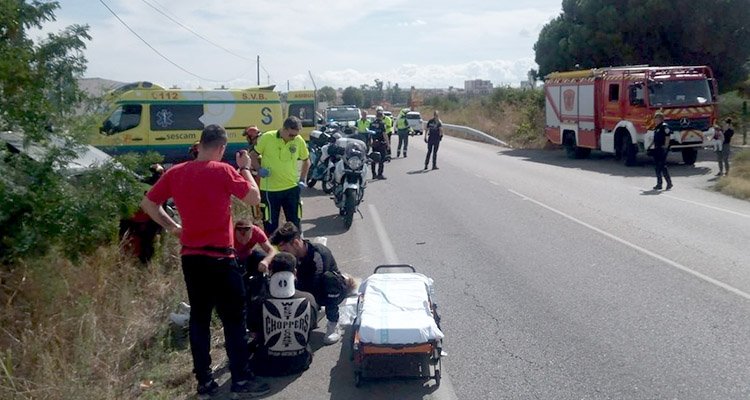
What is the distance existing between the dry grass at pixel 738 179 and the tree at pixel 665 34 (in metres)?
10.7

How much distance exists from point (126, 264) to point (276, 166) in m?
2.48

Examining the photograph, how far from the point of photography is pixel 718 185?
1941 centimetres

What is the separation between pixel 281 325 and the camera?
6418 mm

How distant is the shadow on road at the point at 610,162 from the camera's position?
931 inches

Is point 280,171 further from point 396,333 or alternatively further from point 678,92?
point 678,92

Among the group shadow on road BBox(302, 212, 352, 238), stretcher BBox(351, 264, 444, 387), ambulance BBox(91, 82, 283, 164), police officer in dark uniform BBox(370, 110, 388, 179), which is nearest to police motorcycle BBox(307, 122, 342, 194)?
shadow on road BBox(302, 212, 352, 238)

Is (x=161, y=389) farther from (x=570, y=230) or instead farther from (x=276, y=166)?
(x=570, y=230)

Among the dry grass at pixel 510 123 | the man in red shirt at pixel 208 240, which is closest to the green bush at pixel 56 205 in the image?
the man in red shirt at pixel 208 240

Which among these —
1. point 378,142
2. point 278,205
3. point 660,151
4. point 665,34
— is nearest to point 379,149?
point 378,142

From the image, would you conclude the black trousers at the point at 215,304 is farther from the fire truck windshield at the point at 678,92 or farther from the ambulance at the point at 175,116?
the fire truck windshield at the point at 678,92

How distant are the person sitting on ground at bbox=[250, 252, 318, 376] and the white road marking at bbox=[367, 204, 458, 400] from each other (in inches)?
44.8

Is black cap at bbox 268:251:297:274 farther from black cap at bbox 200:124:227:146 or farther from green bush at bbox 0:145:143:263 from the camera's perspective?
green bush at bbox 0:145:143:263

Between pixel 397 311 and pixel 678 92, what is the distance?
20238 millimetres

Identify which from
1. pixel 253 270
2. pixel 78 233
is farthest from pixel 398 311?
pixel 78 233
